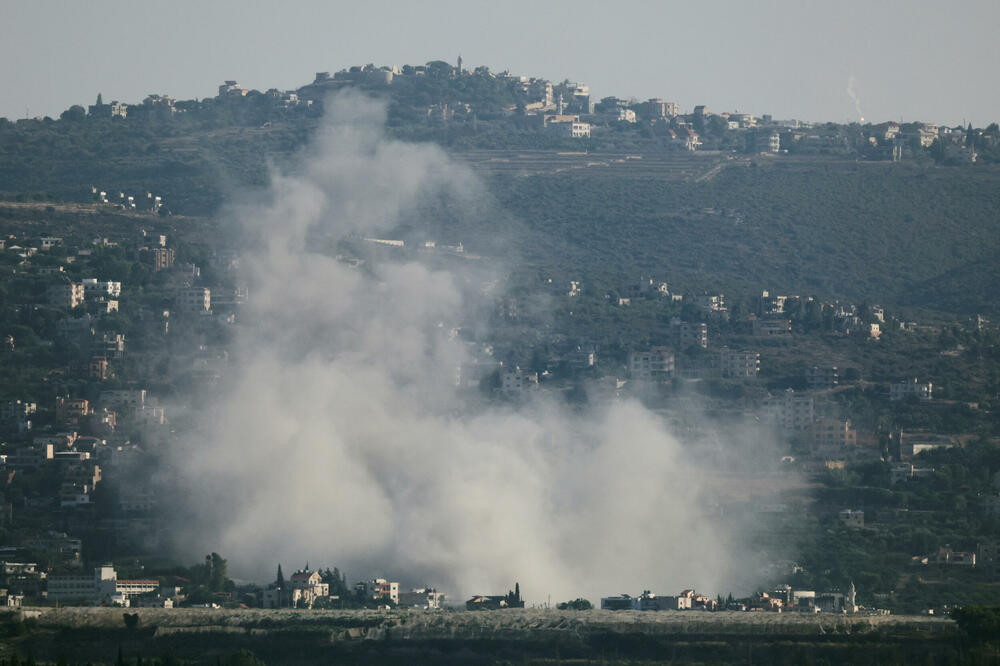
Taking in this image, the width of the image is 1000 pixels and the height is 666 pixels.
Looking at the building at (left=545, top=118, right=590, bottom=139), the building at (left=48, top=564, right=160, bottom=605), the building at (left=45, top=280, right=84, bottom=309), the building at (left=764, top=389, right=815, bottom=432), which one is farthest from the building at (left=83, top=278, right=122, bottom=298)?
the building at (left=545, top=118, right=590, bottom=139)

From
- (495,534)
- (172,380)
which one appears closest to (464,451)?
(495,534)

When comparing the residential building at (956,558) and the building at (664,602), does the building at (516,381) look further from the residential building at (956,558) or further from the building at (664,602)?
the building at (664,602)

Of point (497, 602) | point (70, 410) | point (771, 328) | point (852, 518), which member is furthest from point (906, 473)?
point (70, 410)

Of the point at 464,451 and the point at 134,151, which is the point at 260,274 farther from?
the point at 134,151

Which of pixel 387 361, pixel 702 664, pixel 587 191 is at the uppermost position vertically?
pixel 587 191

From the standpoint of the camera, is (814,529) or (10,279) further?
(10,279)
